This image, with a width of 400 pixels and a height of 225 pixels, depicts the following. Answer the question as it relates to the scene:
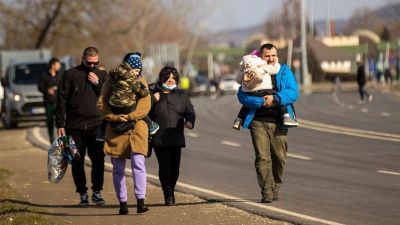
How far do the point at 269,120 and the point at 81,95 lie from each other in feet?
7.16

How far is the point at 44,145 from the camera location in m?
24.0

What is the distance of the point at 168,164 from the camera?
12.2 m

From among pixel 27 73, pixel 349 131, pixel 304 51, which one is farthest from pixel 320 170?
pixel 304 51

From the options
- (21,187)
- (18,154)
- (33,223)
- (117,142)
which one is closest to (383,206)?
(117,142)

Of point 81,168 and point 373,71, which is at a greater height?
point 81,168

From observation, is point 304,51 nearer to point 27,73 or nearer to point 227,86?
point 227,86

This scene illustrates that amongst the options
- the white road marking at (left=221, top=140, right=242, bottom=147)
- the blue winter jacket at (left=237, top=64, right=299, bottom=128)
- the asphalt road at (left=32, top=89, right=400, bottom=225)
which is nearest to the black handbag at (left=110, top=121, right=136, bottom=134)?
the blue winter jacket at (left=237, top=64, right=299, bottom=128)

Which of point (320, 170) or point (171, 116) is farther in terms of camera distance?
point (320, 170)

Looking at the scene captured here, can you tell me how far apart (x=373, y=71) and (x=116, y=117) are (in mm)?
84349

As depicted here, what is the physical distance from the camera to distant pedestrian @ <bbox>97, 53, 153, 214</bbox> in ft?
36.7

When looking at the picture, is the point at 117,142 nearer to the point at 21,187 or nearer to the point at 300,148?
the point at 21,187

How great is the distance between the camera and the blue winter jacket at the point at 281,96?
11.8m

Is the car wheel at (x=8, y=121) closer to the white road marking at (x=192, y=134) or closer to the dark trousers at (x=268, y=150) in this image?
the white road marking at (x=192, y=134)

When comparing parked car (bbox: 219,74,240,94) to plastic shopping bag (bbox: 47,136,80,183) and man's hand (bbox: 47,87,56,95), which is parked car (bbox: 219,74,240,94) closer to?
man's hand (bbox: 47,87,56,95)
